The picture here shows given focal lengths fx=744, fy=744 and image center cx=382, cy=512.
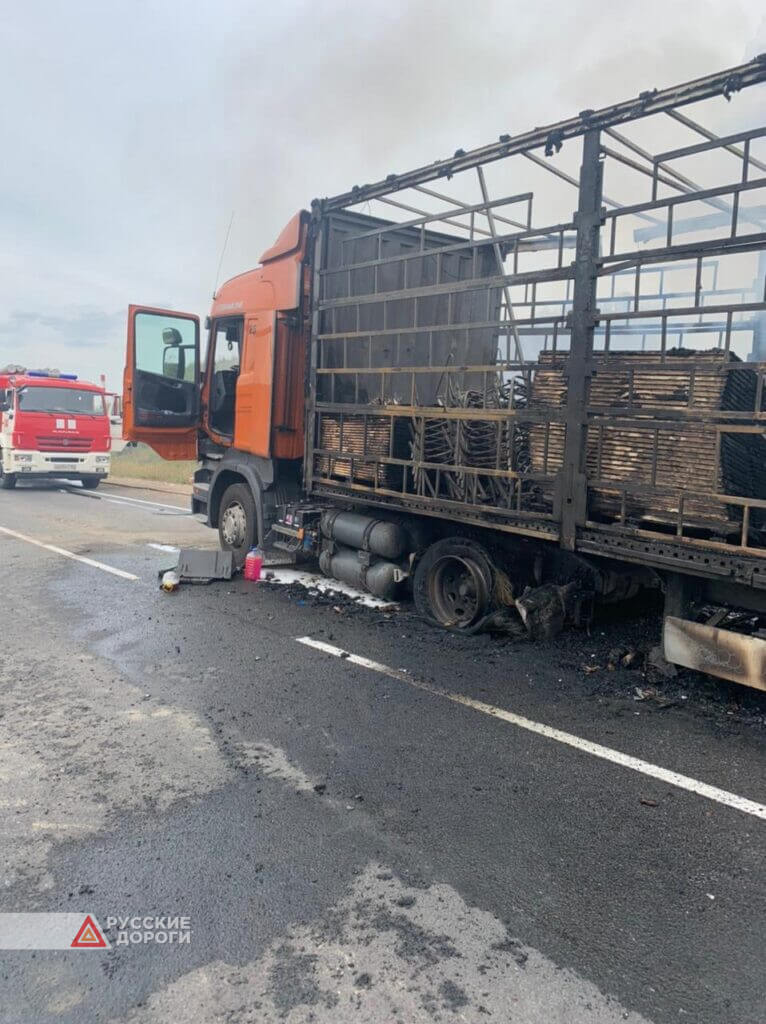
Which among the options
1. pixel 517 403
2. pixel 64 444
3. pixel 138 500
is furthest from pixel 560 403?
pixel 64 444

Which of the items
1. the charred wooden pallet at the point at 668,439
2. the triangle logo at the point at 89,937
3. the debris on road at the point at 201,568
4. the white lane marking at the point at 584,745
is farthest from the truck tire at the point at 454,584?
the triangle logo at the point at 89,937

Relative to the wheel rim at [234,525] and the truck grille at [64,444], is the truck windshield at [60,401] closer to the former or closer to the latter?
the truck grille at [64,444]

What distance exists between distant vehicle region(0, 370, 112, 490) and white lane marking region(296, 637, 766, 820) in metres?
14.2

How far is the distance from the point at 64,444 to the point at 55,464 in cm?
51

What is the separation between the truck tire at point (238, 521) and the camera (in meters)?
7.98

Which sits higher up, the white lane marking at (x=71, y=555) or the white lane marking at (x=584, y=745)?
the white lane marking at (x=71, y=555)

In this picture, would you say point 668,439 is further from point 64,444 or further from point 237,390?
point 64,444

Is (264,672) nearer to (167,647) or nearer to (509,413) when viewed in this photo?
(167,647)

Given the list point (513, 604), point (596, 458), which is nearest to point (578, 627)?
point (513, 604)

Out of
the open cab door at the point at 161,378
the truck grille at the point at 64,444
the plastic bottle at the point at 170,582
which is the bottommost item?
the plastic bottle at the point at 170,582

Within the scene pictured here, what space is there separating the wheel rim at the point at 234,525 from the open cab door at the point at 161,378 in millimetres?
1184

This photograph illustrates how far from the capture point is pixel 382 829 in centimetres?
307

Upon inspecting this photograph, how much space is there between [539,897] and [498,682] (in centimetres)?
218

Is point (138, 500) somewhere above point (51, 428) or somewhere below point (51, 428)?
below
